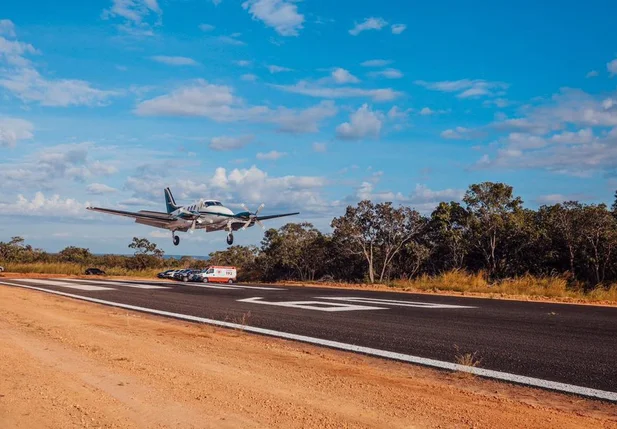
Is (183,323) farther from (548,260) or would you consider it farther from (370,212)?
(370,212)

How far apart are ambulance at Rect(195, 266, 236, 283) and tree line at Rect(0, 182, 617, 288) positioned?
288 inches

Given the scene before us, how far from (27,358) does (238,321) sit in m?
5.73

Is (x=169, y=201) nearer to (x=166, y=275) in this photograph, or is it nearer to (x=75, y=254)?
(x=166, y=275)

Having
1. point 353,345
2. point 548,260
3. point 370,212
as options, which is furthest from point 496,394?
point 370,212

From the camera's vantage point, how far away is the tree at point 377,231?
4584 cm

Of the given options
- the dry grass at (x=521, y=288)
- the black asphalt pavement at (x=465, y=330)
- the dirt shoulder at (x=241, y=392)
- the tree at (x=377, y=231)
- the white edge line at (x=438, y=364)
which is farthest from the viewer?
the tree at (x=377, y=231)

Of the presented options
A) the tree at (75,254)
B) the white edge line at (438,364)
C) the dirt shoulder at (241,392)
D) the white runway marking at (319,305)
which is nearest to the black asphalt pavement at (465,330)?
the white runway marking at (319,305)

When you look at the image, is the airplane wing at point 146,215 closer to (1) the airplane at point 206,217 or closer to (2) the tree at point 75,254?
(1) the airplane at point 206,217

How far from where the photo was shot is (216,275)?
158 feet

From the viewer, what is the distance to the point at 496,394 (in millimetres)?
5797

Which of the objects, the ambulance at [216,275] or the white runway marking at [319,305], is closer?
the white runway marking at [319,305]

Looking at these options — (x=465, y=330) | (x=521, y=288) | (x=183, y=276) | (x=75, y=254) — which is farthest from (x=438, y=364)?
(x=75, y=254)

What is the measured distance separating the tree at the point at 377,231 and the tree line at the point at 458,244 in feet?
0.28

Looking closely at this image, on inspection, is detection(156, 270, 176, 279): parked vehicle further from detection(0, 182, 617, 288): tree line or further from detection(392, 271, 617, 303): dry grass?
detection(392, 271, 617, 303): dry grass
